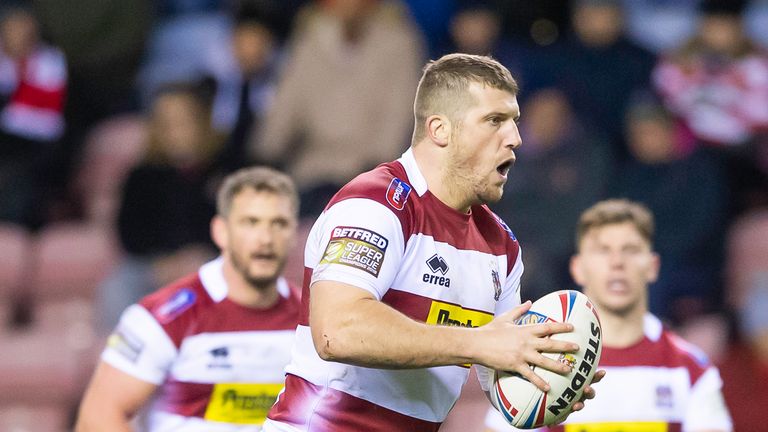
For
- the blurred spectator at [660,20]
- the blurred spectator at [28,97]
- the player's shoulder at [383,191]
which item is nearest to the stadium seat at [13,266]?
the blurred spectator at [28,97]

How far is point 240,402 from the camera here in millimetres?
5602

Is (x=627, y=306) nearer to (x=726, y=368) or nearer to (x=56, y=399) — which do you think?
(x=726, y=368)

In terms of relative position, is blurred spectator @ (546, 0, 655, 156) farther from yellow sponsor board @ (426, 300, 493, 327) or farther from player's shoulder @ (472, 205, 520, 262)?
yellow sponsor board @ (426, 300, 493, 327)

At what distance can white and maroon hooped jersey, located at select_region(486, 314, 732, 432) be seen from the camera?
5.65 m

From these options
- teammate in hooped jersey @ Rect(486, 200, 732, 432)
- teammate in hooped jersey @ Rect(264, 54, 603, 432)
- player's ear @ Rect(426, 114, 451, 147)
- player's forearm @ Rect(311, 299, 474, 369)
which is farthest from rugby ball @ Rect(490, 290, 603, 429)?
teammate in hooped jersey @ Rect(486, 200, 732, 432)

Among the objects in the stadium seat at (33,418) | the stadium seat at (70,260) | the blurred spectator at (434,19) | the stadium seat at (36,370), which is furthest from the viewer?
the blurred spectator at (434,19)

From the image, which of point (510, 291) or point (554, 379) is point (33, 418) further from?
point (554, 379)

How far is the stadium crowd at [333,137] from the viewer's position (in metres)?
8.63

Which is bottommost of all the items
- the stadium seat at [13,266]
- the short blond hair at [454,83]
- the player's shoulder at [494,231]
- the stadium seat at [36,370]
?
the stadium seat at [36,370]

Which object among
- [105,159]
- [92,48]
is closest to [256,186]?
[105,159]

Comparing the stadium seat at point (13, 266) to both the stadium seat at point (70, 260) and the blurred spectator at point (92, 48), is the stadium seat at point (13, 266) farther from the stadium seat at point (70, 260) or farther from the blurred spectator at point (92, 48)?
the blurred spectator at point (92, 48)

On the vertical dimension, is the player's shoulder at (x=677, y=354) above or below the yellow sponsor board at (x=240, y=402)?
above

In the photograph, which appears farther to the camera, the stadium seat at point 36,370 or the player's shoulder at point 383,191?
the stadium seat at point 36,370

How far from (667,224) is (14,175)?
4816 mm
